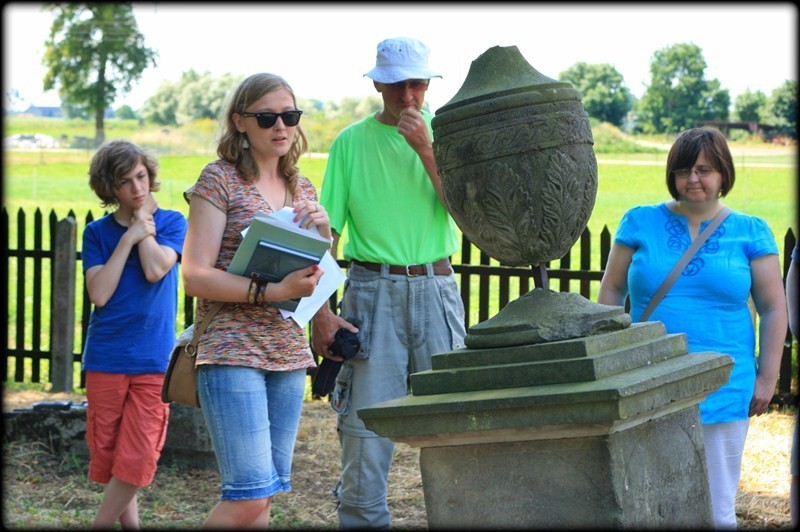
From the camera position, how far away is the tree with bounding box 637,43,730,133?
37719mm

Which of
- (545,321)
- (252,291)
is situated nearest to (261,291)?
(252,291)

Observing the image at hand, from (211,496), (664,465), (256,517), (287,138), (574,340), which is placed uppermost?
(287,138)

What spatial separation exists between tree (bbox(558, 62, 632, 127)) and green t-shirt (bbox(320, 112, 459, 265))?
108ft

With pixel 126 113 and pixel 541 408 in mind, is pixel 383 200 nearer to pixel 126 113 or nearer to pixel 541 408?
pixel 541 408

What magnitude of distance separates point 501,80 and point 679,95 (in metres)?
36.9

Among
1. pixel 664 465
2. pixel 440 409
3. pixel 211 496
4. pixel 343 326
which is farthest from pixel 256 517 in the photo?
pixel 211 496

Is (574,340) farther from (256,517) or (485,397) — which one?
(256,517)

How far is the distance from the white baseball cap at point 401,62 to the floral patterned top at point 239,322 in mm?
1046

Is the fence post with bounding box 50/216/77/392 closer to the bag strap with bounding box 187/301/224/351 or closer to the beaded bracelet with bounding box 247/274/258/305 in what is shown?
the bag strap with bounding box 187/301/224/351

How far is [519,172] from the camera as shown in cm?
325

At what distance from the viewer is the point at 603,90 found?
1483 inches

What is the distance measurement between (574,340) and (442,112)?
0.91m

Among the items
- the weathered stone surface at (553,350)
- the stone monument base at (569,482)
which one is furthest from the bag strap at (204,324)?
the stone monument base at (569,482)

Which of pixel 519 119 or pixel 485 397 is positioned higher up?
pixel 519 119
